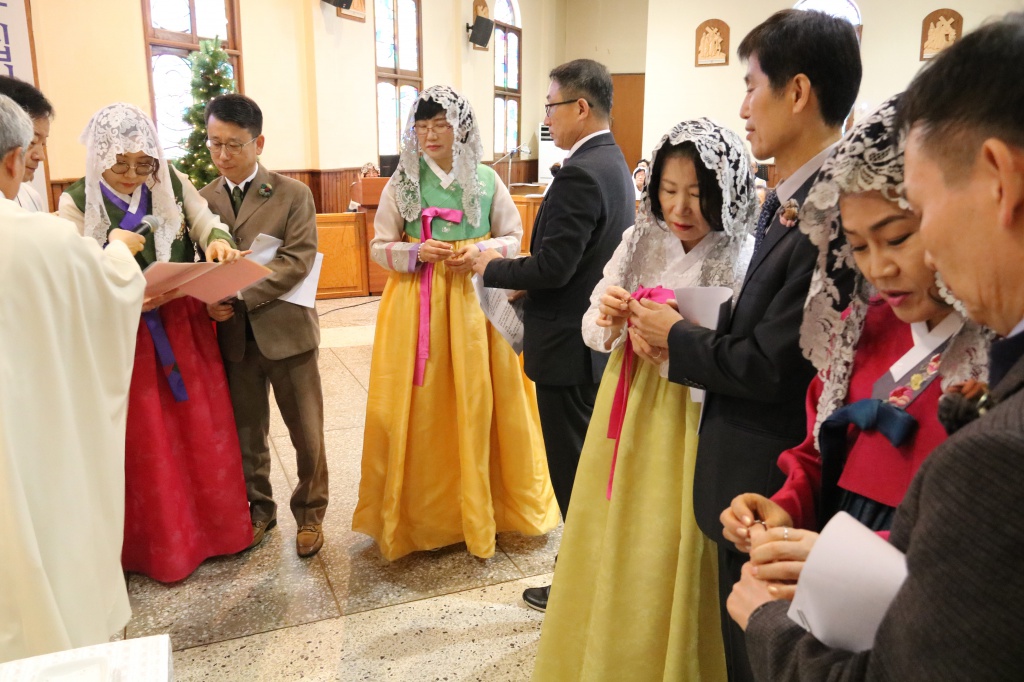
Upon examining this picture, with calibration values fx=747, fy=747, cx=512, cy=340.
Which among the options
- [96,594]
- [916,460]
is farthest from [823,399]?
[96,594]

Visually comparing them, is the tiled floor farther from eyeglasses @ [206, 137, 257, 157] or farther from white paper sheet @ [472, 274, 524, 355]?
eyeglasses @ [206, 137, 257, 157]

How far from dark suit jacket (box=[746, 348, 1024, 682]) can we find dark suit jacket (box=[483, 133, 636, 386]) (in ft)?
5.26

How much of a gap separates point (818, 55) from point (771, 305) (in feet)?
1.48

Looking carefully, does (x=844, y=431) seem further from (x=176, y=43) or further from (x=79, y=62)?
(x=176, y=43)

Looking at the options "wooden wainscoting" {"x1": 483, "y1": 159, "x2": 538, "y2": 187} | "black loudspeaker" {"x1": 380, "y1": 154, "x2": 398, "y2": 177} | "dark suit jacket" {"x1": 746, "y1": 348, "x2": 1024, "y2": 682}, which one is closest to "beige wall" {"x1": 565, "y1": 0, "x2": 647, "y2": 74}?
"wooden wainscoting" {"x1": 483, "y1": 159, "x2": 538, "y2": 187}

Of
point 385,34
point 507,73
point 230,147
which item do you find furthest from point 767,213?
point 507,73

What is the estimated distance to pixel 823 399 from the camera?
1093 mm

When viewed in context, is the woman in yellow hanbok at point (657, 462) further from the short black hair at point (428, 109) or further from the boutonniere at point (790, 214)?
the short black hair at point (428, 109)

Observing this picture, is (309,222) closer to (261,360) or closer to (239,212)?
(239,212)

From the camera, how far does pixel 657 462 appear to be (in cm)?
164

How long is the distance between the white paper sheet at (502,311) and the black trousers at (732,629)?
4.03 ft

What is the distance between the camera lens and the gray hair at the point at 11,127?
166 centimetres

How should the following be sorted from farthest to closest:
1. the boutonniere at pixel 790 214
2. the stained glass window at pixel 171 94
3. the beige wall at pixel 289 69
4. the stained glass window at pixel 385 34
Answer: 1. the stained glass window at pixel 385 34
2. the stained glass window at pixel 171 94
3. the beige wall at pixel 289 69
4. the boutonniere at pixel 790 214

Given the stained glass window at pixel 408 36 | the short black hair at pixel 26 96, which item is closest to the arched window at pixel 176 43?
the stained glass window at pixel 408 36
